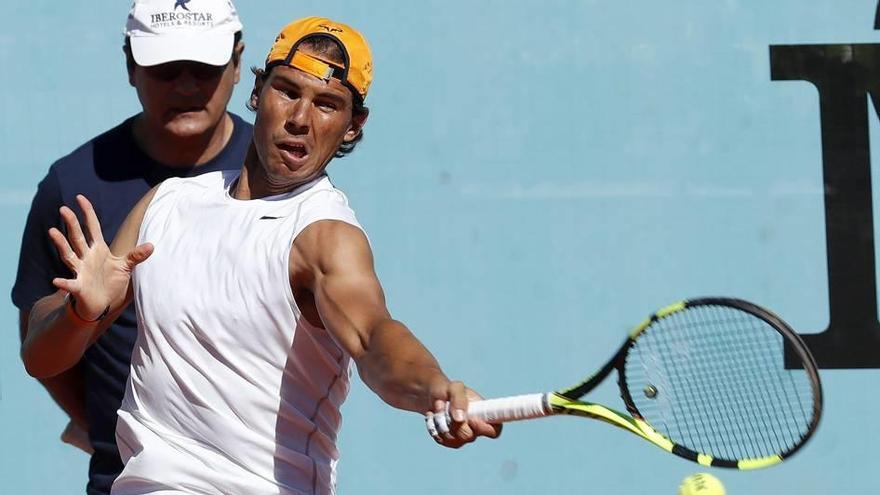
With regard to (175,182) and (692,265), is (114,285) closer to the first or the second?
(175,182)

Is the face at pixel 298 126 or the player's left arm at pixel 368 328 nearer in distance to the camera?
Answer: the player's left arm at pixel 368 328

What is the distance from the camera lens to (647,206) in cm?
378

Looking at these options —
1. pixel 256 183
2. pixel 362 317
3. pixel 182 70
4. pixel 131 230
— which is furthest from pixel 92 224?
pixel 182 70

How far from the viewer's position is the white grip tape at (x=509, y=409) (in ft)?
6.64

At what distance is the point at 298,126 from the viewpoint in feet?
8.16

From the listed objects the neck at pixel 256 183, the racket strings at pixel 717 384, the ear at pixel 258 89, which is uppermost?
the ear at pixel 258 89

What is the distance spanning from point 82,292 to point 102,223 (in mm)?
762

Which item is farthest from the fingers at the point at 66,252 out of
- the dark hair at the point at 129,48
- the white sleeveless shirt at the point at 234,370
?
the dark hair at the point at 129,48

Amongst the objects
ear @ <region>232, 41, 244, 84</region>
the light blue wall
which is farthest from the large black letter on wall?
ear @ <region>232, 41, 244, 84</region>

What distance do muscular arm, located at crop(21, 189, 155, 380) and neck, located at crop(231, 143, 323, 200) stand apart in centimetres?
19

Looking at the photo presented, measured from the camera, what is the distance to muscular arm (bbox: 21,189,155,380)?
7.91 feet

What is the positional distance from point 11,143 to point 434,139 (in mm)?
1066

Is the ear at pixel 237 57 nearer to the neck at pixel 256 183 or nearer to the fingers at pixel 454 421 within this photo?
the neck at pixel 256 183

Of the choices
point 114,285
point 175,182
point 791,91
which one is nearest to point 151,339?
point 114,285
